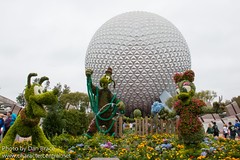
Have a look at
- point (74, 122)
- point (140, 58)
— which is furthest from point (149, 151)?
point (140, 58)

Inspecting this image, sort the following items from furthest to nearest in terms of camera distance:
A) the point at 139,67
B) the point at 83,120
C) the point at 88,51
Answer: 1. the point at 88,51
2. the point at 139,67
3. the point at 83,120

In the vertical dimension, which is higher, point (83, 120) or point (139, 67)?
point (139, 67)

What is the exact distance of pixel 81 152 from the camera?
328 inches

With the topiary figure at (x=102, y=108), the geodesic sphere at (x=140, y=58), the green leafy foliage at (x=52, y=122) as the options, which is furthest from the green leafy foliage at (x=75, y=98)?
the topiary figure at (x=102, y=108)

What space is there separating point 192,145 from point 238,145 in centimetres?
198

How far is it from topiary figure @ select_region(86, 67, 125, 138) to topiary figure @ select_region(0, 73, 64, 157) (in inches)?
129

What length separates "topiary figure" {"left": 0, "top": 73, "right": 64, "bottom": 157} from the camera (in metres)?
7.43

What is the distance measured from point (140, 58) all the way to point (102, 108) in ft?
50.0

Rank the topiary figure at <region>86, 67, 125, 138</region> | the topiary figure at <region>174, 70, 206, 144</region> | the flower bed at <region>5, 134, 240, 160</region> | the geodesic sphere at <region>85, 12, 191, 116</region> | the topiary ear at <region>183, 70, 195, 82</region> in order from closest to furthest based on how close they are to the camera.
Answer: the flower bed at <region>5, 134, 240, 160</region> → the topiary figure at <region>174, 70, 206, 144</region> → the topiary ear at <region>183, 70, 195, 82</region> → the topiary figure at <region>86, 67, 125, 138</region> → the geodesic sphere at <region>85, 12, 191, 116</region>

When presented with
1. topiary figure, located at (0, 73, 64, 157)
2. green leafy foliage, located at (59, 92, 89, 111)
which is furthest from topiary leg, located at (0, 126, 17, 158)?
green leafy foliage, located at (59, 92, 89, 111)

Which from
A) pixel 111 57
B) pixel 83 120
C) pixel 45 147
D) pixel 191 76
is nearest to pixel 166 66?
pixel 111 57

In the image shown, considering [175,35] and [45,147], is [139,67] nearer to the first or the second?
[175,35]

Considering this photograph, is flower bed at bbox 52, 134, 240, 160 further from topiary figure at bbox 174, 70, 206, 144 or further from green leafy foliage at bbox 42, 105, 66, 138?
green leafy foliage at bbox 42, 105, 66, 138

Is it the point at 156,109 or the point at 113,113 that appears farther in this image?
the point at 156,109
